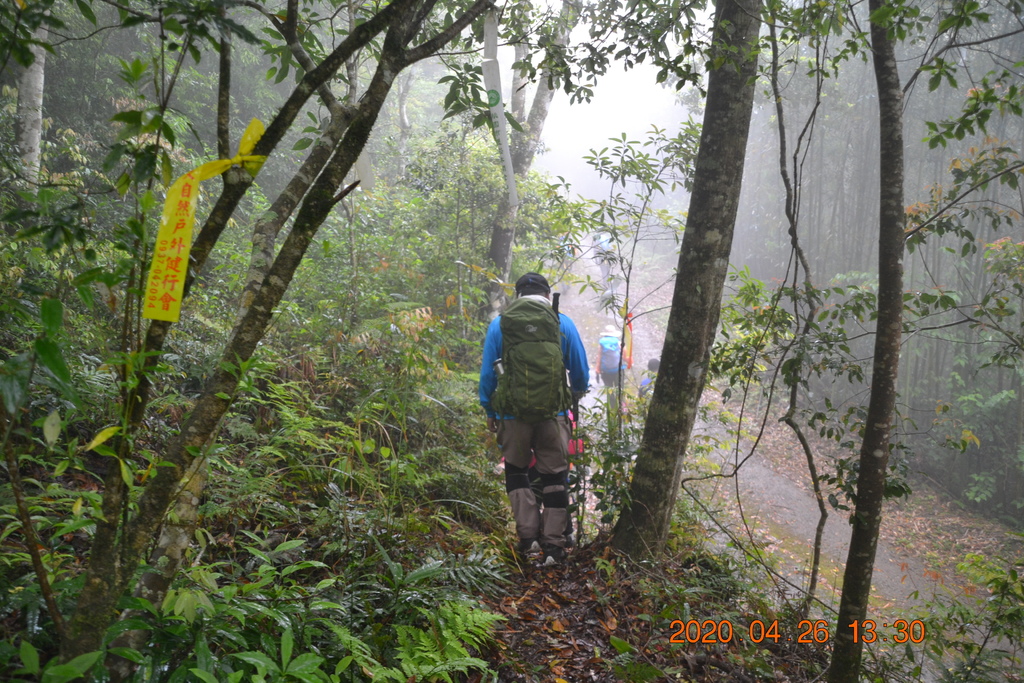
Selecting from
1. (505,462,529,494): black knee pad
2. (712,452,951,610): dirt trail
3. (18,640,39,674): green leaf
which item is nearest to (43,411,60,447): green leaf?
(18,640,39,674): green leaf

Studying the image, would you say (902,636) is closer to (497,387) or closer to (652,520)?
(652,520)

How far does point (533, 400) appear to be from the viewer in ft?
12.7

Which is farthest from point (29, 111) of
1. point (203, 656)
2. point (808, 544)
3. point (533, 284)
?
point (808, 544)

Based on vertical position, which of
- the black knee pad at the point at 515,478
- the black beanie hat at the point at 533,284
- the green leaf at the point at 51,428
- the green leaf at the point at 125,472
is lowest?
the black knee pad at the point at 515,478

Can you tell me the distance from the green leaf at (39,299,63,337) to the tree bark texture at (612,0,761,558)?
315 centimetres

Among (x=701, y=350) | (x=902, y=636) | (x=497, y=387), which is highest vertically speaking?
(x=701, y=350)

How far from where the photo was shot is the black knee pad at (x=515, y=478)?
13.5 ft

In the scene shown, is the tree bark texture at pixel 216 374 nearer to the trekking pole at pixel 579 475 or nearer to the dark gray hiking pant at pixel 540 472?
the dark gray hiking pant at pixel 540 472

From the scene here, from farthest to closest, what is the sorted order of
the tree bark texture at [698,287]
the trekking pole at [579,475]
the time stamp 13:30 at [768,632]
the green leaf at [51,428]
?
the trekking pole at [579,475]
the tree bark texture at [698,287]
the time stamp 13:30 at [768,632]
the green leaf at [51,428]

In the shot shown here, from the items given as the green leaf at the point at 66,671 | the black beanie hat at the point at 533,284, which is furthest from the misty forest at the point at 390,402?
the black beanie hat at the point at 533,284

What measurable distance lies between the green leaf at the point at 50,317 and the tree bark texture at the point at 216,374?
0.39 metres

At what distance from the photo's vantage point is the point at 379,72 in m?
1.74

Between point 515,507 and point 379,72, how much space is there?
314cm

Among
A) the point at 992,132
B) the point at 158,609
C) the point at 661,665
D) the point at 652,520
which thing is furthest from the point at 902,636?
the point at 992,132
